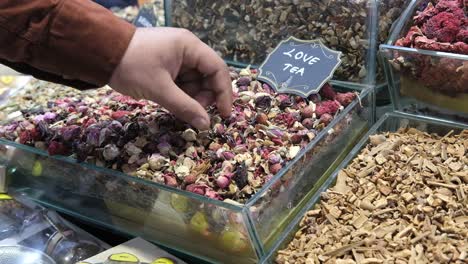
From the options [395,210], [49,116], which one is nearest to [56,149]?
[49,116]

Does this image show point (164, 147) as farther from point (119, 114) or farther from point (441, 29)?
point (441, 29)

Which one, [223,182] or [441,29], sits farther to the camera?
[441,29]

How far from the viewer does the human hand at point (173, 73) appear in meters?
0.93

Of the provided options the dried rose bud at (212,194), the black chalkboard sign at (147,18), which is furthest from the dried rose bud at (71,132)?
the black chalkboard sign at (147,18)

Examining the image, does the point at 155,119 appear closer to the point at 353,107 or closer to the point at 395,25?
the point at 353,107

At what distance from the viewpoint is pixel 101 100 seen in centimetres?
134

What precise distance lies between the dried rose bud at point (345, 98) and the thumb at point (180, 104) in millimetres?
307

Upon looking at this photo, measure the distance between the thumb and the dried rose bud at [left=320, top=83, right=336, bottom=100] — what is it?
11.5 inches

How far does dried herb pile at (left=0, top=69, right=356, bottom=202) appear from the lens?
3.25ft

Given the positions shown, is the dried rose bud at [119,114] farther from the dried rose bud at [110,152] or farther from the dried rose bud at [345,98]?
the dried rose bud at [345,98]

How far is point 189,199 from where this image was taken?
3.01 feet

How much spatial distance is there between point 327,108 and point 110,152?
426 millimetres

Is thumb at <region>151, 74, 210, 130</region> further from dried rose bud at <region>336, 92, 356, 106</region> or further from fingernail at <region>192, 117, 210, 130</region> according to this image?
dried rose bud at <region>336, 92, 356, 106</region>

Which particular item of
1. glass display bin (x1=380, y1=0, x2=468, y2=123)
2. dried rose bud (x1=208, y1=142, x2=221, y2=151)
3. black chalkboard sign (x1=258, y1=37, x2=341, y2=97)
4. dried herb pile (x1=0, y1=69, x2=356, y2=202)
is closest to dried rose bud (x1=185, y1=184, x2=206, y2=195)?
dried herb pile (x1=0, y1=69, x2=356, y2=202)
